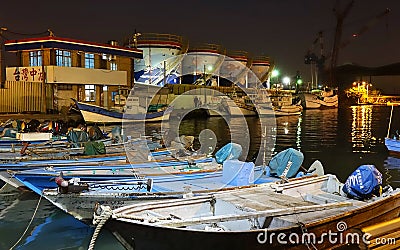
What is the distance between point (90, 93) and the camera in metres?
40.8

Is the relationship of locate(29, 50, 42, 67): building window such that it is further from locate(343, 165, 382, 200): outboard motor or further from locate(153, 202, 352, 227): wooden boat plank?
locate(153, 202, 352, 227): wooden boat plank

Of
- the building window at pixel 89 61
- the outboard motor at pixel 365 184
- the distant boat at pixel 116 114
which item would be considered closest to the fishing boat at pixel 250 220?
the outboard motor at pixel 365 184

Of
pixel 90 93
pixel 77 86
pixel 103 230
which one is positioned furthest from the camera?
pixel 90 93

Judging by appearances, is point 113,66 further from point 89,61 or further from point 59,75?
point 59,75

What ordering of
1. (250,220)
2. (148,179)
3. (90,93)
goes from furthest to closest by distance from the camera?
(90,93)
(148,179)
(250,220)

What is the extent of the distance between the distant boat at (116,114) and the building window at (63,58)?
417cm

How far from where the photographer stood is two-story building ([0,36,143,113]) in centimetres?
3600

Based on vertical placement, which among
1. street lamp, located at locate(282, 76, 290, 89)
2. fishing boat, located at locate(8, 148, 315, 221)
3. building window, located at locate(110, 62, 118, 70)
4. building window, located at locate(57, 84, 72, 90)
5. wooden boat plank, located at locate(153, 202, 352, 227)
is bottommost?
fishing boat, located at locate(8, 148, 315, 221)

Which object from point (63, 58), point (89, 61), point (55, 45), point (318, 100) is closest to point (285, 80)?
point (318, 100)

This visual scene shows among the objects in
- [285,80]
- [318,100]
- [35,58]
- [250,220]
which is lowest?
[250,220]

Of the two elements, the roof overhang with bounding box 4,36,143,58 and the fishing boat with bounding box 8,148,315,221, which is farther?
the roof overhang with bounding box 4,36,143,58

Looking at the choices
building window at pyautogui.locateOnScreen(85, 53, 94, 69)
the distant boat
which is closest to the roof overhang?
building window at pyautogui.locateOnScreen(85, 53, 94, 69)

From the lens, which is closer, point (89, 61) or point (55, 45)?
point (55, 45)

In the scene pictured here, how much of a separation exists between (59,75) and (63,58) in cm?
209
